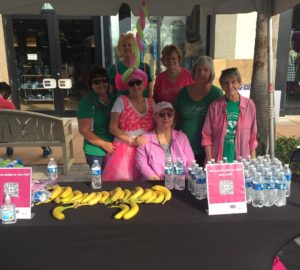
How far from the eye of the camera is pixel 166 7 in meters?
4.43

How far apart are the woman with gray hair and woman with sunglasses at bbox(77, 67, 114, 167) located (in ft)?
2.39

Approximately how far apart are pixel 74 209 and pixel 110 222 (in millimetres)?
336

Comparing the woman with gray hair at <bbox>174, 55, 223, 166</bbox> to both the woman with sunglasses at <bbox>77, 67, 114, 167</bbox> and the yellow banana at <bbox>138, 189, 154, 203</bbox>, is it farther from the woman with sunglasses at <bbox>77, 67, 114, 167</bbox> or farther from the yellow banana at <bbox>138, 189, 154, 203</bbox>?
the yellow banana at <bbox>138, 189, 154, 203</bbox>

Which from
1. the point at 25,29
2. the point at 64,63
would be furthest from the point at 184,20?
the point at 25,29

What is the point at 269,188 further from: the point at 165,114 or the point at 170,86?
the point at 170,86

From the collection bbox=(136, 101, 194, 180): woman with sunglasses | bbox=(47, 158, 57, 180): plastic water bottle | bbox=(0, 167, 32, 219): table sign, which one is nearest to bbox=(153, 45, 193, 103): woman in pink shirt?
bbox=(136, 101, 194, 180): woman with sunglasses

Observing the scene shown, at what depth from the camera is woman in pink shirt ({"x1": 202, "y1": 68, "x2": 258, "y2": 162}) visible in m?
3.02

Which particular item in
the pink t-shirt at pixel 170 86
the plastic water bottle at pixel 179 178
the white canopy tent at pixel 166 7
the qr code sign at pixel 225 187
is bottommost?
the plastic water bottle at pixel 179 178

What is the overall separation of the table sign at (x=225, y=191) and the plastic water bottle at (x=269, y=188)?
18 cm

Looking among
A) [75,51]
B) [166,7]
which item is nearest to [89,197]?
[166,7]

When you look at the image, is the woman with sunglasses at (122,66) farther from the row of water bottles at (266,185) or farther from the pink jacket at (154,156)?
the row of water bottles at (266,185)

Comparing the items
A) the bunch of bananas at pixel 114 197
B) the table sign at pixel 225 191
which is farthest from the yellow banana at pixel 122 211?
the table sign at pixel 225 191

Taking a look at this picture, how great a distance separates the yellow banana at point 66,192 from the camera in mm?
2427

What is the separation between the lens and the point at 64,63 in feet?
28.6
